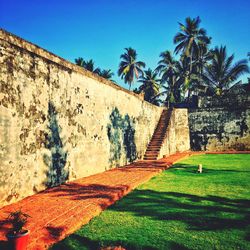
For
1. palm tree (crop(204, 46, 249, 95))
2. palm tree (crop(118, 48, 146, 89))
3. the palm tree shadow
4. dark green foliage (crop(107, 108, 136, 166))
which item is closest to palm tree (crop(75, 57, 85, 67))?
palm tree (crop(118, 48, 146, 89))

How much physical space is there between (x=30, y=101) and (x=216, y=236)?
4.35 meters

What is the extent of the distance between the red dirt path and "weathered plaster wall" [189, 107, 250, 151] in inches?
475

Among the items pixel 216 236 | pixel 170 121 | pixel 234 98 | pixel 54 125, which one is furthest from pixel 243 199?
pixel 234 98

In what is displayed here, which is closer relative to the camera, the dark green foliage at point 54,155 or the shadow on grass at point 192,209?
the shadow on grass at point 192,209

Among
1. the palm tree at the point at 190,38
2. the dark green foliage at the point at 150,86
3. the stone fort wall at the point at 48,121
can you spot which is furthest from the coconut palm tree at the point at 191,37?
the stone fort wall at the point at 48,121

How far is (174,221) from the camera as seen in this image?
3.96 meters

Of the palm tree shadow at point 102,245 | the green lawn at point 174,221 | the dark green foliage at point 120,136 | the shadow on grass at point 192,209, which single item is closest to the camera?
the palm tree shadow at point 102,245

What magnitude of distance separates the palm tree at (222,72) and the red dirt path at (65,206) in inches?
839

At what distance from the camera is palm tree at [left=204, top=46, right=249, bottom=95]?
82.3ft

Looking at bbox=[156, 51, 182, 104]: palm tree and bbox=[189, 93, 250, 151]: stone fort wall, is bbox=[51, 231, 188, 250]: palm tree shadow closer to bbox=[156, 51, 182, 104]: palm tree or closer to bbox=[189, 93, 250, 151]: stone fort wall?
bbox=[189, 93, 250, 151]: stone fort wall

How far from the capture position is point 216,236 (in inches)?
134

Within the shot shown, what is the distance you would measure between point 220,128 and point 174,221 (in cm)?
1496

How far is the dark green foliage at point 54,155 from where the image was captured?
20.4 feet

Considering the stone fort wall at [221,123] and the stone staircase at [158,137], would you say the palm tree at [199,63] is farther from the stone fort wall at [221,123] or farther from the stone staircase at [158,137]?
the stone staircase at [158,137]
